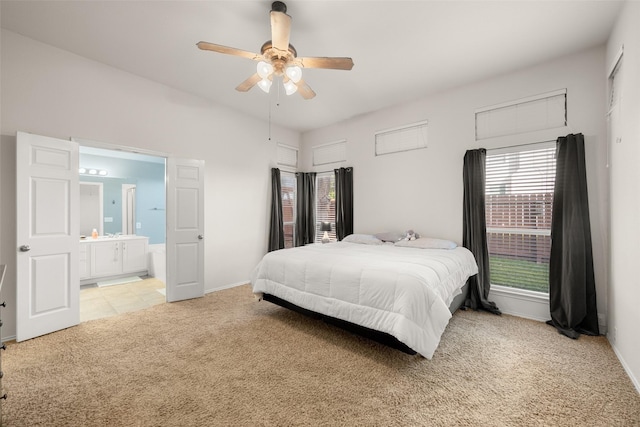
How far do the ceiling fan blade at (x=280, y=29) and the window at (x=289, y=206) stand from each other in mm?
3479

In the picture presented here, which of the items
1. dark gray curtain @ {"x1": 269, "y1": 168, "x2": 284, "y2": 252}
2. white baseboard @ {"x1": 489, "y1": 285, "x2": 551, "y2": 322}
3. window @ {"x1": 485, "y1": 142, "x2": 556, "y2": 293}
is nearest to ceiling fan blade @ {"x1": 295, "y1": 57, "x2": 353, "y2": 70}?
window @ {"x1": 485, "y1": 142, "x2": 556, "y2": 293}

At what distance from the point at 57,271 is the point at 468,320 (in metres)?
4.71

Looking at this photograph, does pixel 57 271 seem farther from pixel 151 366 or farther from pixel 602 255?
Result: pixel 602 255

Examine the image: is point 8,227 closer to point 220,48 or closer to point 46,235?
point 46,235

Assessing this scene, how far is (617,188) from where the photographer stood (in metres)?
2.44

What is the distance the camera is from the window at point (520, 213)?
3248 millimetres

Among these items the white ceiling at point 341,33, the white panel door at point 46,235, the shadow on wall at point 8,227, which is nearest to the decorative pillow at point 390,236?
the white ceiling at point 341,33

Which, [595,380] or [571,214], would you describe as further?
[571,214]

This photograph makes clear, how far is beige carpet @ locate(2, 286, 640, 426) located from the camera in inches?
66.0

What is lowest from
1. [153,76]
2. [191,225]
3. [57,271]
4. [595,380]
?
[595,380]

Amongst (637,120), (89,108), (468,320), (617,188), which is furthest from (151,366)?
(617,188)

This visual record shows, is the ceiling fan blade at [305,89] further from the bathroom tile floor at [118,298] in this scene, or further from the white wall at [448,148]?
the bathroom tile floor at [118,298]

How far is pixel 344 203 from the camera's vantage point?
508 centimetres

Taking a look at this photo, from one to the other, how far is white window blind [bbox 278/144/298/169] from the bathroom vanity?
3.41 m
